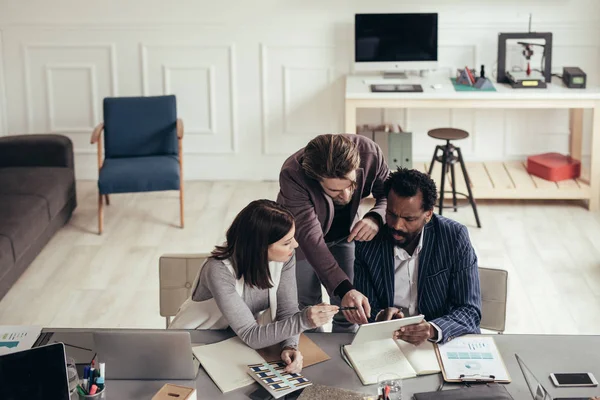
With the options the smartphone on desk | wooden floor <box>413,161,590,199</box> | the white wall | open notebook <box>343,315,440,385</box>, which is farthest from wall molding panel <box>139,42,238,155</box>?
the smartphone on desk

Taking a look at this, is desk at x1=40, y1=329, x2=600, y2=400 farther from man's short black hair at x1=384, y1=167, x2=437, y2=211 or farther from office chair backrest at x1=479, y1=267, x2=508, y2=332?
man's short black hair at x1=384, y1=167, x2=437, y2=211

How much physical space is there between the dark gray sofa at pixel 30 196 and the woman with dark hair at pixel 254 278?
2158mm

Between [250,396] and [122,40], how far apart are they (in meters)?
4.61

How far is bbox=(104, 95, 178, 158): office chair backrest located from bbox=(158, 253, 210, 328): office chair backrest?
2.97 meters

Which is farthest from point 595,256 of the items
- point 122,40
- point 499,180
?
point 122,40

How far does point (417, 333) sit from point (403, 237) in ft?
1.29

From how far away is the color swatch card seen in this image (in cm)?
280

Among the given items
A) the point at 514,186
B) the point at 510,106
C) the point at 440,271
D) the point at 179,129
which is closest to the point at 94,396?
the point at 440,271

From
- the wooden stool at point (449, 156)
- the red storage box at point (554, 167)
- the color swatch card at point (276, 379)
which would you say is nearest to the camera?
the color swatch card at point (276, 379)

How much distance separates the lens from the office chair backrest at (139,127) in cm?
642

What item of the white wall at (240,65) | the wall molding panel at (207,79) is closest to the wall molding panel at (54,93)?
the white wall at (240,65)

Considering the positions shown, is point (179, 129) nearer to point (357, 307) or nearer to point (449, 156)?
point (449, 156)

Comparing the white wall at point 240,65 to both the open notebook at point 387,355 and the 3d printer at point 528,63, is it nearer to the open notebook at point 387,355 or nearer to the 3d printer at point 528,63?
the 3d printer at point 528,63

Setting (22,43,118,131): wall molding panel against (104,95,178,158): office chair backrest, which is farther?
(22,43,118,131): wall molding panel
